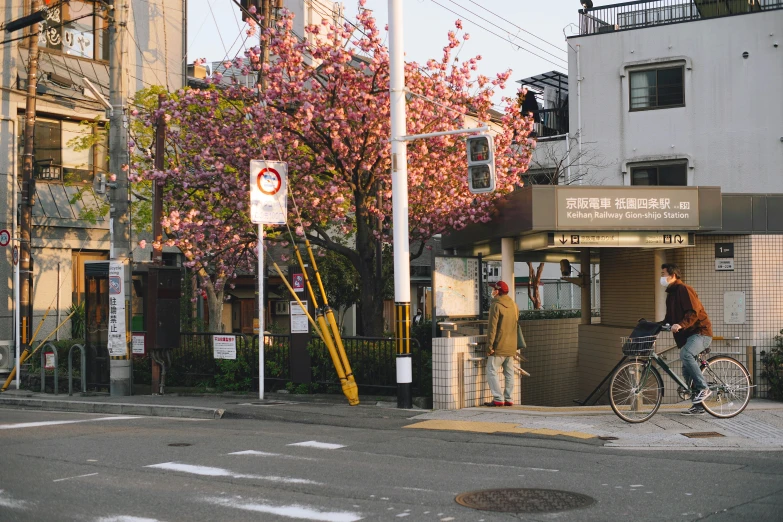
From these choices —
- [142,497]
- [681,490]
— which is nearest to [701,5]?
[681,490]

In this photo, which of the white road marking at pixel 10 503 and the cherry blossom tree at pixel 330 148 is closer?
the white road marking at pixel 10 503

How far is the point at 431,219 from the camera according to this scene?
1775cm

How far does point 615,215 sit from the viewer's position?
1397 cm

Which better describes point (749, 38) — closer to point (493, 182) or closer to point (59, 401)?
point (493, 182)

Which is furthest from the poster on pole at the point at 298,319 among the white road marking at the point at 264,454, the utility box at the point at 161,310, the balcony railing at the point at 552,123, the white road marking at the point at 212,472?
the balcony railing at the point at 552,123

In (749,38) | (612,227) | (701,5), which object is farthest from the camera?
(701,5)

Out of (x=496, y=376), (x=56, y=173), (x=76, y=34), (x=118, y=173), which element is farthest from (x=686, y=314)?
(x=76, y=34)

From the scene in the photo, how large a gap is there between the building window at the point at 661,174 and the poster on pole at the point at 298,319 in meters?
16.0

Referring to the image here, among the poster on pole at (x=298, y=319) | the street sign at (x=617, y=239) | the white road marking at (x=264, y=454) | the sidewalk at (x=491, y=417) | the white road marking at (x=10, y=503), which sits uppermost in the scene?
the street sign at (x=617, y=239)

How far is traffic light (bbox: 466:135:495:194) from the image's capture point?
13094 mm

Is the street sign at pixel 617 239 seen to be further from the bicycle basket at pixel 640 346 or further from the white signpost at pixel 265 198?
the white signpost at pixel 265 198

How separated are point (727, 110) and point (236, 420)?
766 inches

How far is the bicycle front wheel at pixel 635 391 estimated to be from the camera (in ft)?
37.8

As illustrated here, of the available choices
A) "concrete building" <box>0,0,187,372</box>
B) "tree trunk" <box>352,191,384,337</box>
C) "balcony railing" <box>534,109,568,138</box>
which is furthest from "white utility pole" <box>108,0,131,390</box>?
"balcony railing" <box>534,109,568,138</box>
